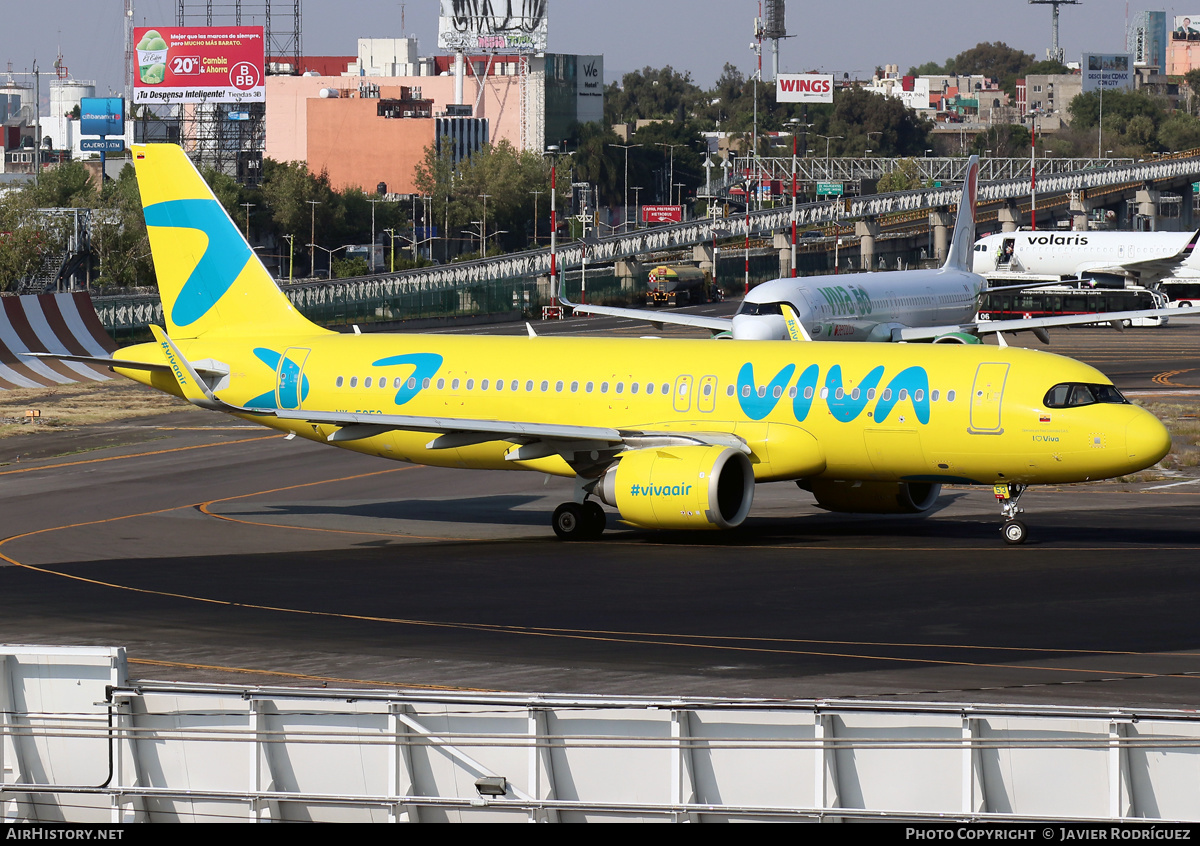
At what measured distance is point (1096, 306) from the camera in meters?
117

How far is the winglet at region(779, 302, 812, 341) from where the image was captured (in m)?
60.1

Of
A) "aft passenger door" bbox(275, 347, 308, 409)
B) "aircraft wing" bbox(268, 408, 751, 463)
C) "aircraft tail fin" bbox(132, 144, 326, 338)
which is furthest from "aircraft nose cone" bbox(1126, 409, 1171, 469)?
"aircraft tail fin" bbox(132, 144, 326, 338)

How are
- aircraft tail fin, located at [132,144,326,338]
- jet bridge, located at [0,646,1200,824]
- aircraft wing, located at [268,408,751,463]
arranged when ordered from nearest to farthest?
jet bridge, located at [0,646,1200,824]
aircraft wing, located at [268,408,751,463]
aircraft tail fin, located at [132,144,326,338]

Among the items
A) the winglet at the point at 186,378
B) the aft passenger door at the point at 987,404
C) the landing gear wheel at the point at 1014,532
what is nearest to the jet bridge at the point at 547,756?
the aft passenger door at the point at 987,404

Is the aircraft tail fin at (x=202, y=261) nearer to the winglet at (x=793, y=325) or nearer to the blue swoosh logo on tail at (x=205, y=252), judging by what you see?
the blue swoosh logo on tail at (x=205, y=252)

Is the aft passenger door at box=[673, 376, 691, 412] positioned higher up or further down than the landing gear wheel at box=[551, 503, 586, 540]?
higher up

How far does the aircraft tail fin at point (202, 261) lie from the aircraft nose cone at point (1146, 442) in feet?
72.5

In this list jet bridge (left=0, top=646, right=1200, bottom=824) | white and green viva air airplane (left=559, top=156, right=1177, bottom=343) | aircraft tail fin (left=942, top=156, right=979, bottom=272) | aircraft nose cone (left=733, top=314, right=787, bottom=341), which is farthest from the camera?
aircraft tail fin (left=942, top=156, right=979, bottom=272)

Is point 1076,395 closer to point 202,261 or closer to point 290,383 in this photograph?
point 290,383

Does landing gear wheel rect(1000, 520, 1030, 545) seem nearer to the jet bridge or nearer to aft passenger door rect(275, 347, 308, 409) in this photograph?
aft passenger door rect(275, 347, 308, 409)

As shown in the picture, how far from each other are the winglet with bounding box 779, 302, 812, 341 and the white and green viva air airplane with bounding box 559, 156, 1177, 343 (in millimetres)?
41

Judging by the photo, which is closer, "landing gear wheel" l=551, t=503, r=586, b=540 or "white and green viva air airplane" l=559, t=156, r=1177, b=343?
"landing gear wheel" l=551, t=503, r=586, b=540
